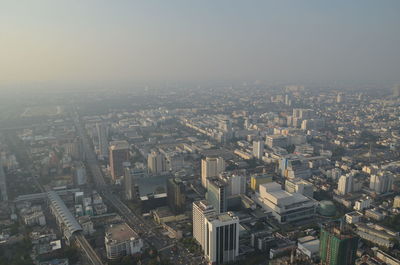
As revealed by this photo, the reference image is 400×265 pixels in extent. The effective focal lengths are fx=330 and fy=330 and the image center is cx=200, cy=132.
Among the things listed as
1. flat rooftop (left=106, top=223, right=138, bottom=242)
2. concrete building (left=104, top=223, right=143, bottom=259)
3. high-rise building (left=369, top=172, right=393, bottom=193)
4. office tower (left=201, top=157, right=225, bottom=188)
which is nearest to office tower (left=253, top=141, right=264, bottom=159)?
office tower (left=201, top=157, right=225, bottom=188)

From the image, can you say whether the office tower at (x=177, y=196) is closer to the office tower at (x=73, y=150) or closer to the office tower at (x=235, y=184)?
the office tower at (x=235, y=184)

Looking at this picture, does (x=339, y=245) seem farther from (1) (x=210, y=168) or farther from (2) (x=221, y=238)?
(1) (x=210, y=168)

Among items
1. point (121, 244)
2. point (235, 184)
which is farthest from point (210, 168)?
point (121, 244)

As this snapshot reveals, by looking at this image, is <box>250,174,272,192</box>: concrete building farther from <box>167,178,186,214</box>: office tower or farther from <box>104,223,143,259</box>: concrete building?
<box>104,223,143,259</box>: concrete building

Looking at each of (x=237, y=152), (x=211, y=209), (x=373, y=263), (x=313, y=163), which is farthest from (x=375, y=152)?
(x=211, y=209)

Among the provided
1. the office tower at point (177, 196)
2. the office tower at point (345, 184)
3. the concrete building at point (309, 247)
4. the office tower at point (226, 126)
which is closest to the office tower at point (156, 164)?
the office tower at point (177, 196)

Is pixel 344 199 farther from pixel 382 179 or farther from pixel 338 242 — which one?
pixel 338 242

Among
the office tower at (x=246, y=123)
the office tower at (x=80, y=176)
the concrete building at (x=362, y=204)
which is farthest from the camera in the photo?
the office tower at (x=246, y=123)
